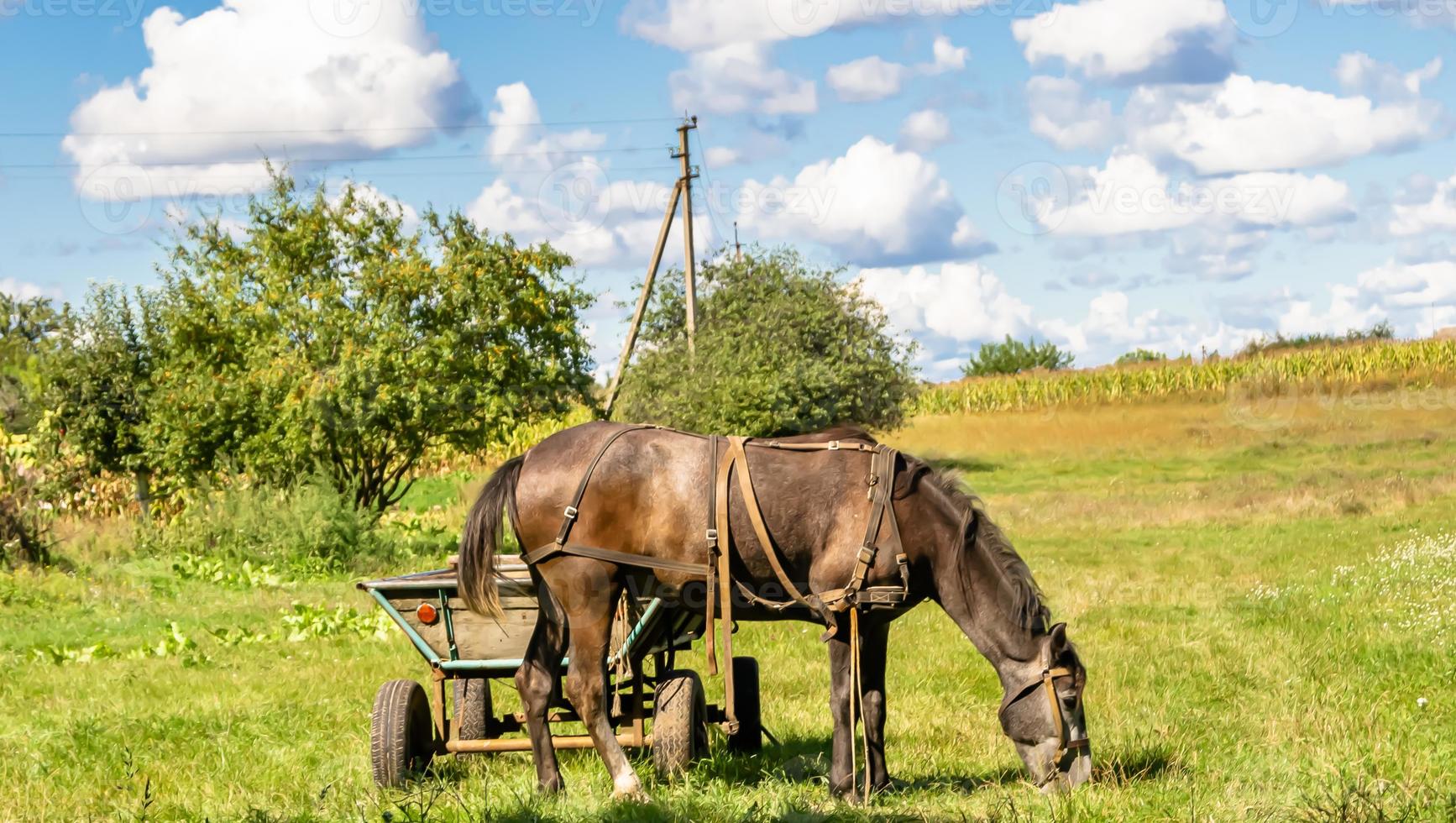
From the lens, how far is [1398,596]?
1112 cm

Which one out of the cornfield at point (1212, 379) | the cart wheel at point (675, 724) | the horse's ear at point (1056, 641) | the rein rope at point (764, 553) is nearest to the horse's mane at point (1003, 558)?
the horse's ear at point (1056, 641)

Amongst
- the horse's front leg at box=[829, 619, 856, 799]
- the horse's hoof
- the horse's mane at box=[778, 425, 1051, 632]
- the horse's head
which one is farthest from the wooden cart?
the horse's head

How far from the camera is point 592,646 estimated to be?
6.06 metres

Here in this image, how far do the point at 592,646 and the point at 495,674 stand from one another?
78 cm

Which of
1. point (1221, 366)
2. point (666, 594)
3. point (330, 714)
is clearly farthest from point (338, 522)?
point (1221, 366)

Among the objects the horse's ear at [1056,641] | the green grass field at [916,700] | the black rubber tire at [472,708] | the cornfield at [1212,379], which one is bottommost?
the green grass field at [916,700]

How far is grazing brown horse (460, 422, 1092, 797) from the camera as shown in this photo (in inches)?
232

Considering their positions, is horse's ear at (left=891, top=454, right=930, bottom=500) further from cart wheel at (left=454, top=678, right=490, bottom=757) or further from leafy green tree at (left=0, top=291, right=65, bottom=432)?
leafy green tree at (left=0, top=291, right=65, bottom=432)

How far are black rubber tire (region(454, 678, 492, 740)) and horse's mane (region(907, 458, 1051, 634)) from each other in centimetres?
279

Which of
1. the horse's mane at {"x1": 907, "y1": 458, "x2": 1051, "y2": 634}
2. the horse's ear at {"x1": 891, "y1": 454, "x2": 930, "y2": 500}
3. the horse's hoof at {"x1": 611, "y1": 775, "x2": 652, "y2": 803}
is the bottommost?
the horse's hoof at {"x1": 611, "y1": 775, "x2": 652, "y2": 803}

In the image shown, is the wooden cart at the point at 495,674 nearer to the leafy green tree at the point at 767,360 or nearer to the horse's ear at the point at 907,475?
the horse's ear at the point at 907,475

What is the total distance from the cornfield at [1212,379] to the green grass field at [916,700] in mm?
28132

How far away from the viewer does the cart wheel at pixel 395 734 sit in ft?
20.4

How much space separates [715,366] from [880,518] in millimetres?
24239
